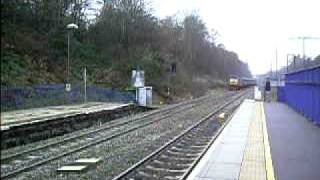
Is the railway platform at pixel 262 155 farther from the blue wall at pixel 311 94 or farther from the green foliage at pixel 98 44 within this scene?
the green foliage at pixel 98 44

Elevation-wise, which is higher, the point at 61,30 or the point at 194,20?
the point at 194,20

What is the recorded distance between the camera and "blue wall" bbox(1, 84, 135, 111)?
32.3 meters

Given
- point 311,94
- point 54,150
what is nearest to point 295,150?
point 54,150

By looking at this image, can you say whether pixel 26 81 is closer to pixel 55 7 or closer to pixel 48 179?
pixel 55 7

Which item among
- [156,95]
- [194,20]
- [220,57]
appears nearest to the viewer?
[156,95]

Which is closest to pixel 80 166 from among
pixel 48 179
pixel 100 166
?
pixel 100 166

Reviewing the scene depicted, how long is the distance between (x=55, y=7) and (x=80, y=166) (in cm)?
3707

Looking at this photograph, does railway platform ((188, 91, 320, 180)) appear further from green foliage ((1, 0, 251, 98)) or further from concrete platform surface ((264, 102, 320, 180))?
green foliage ((1, 0, 251, 98))

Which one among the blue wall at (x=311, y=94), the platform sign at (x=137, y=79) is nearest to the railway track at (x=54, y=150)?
the blue wall at (x=311, y=94)

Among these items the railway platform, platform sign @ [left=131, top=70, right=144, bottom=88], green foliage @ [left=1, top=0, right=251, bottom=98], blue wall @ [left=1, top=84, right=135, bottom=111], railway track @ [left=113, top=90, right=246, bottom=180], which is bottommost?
railway track @ [left=113, top=90, right=246, bottom=180]

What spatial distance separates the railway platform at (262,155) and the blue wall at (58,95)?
37.7 ft

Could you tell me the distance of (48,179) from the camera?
1241 centimetres

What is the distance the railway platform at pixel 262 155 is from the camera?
40.9 ft

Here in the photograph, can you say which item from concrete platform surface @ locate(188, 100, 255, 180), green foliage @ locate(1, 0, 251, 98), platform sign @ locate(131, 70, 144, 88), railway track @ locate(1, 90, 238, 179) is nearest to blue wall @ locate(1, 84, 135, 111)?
platform sign @ locate(131, 70, 144, 88)
